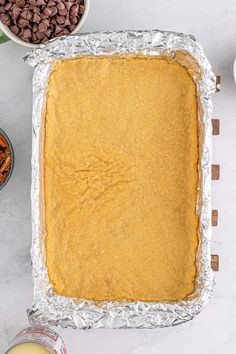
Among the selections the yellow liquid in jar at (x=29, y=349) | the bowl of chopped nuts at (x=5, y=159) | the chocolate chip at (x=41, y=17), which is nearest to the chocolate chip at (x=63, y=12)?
A: the chocolate chip at (x=41, y=17)

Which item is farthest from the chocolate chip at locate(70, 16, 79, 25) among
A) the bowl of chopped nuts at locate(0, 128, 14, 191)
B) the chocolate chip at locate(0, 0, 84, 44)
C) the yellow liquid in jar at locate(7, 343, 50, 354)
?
the yellow liquid in jar at locate(7, 343, 50, 354)

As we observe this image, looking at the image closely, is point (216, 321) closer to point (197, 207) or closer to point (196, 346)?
point (196, 346)

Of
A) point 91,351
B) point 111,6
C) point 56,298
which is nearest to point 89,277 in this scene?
point 56,298

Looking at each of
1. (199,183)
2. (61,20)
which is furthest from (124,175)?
(61,20)

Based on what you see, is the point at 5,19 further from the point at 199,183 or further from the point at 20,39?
the point at 199,183

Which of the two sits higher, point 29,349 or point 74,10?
point 74,10

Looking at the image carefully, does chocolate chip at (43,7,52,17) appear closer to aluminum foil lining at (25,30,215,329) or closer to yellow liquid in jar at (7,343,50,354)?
aluminum foil lining at (25,30,215,329)
